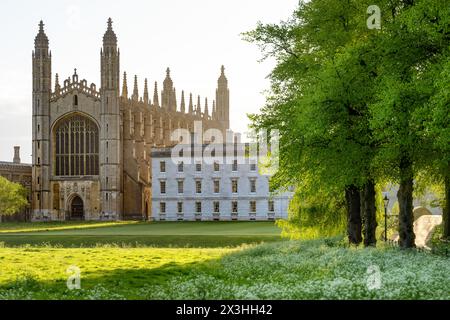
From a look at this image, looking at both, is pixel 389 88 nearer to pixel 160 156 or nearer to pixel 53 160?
pixel 160 156

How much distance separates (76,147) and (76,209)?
8168mm

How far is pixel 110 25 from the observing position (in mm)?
99250

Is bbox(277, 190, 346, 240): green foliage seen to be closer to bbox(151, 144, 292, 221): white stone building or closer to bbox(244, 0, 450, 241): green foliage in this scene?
bbox(244, 0, 450, 241): green foliage

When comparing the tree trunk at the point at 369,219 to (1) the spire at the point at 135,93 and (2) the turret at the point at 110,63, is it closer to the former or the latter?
(2) the turret at the point at 110,63

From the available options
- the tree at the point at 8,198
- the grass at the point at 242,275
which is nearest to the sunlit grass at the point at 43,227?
the tree at the point at 8,198

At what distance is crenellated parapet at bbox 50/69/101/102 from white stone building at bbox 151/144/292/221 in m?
13.2

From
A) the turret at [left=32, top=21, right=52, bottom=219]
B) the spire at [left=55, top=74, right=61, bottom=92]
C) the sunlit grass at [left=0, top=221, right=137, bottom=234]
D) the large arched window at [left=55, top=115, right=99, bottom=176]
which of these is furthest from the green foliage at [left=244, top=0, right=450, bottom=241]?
the spire at [left=55, top=74, right=61, bottom=92]

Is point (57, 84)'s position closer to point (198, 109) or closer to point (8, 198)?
point (8, 198)

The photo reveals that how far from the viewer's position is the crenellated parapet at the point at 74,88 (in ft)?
321

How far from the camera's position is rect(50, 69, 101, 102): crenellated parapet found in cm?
9781

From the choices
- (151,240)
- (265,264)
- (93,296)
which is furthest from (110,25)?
(93,296)

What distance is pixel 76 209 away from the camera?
96438 mm
